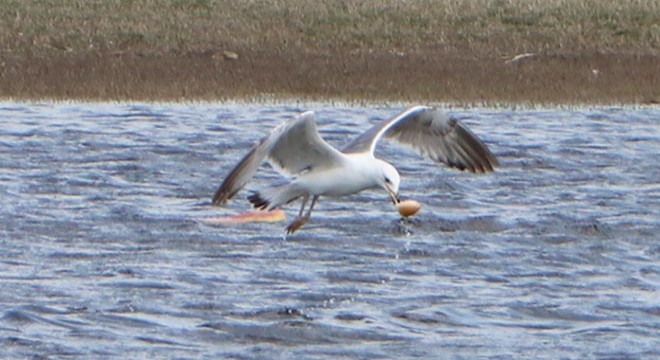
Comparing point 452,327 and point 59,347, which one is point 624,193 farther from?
point 59,347

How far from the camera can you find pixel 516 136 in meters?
19.7

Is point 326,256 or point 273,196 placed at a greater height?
point 273,196

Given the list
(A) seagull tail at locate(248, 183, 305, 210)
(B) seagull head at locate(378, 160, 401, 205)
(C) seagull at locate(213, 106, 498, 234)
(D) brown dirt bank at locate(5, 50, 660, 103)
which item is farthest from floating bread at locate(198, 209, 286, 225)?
(D) brown dirt bank at locate(5, 50, 660, 103)

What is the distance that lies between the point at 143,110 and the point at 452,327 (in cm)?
1211

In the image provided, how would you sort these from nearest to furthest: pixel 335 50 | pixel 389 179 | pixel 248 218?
1. pixel 389 179
2. pixel 248 218
3. pixel 335 50

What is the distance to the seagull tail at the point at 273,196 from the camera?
11.0 m

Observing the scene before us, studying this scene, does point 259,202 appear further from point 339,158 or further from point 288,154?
point 339,158

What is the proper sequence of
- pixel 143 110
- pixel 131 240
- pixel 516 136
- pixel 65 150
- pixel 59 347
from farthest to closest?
pixel 143 110 → pixel 516 136 → pixel 65 150 → pixel 131 240 → pixel 59 347

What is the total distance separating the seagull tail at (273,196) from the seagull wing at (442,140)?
0.56 metres

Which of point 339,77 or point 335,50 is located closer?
point 339,77

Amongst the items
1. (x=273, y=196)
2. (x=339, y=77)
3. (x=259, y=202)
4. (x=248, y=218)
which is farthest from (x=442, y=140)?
(x=339, y=77)

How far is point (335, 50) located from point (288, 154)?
14.4 meters

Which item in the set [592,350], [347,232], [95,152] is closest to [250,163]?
[592,350]

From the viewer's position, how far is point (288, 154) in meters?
11.0
